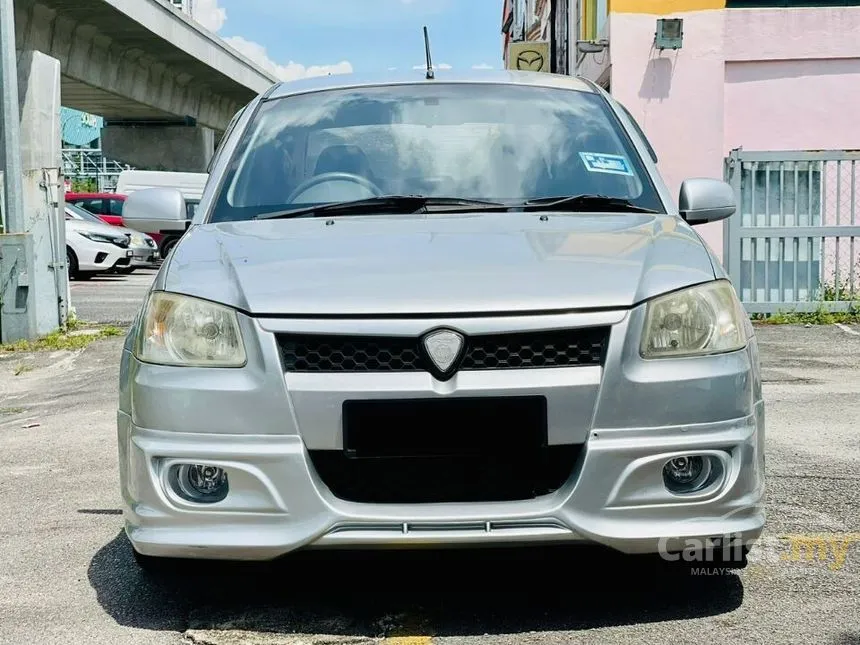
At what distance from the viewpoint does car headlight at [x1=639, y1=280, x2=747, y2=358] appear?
2.98 metres

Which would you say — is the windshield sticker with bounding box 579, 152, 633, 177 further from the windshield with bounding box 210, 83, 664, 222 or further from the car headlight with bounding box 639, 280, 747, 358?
the car headlight with bounding box 639, 280, 747, 358

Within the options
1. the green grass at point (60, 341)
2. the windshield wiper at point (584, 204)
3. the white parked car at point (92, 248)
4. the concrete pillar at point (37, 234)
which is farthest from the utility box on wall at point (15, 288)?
the white parked car at point (92, 248)

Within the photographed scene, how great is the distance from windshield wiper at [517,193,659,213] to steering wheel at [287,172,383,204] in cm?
54

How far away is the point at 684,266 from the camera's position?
3162mm

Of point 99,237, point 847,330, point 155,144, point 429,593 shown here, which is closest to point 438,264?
point 429,593

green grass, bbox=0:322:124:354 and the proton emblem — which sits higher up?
the proton emblem

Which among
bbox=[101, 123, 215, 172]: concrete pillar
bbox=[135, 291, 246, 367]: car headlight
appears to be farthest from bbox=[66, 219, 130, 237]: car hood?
bbox=[135, 291, 246, 367]: car headlight

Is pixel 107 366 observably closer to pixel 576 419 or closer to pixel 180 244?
pixel 180 244

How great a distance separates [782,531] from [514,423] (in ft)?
5.35

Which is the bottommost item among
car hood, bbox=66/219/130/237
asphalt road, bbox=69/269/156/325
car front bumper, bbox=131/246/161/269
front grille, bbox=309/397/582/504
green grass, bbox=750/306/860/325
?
asphalt road, bbox=69/269/156/325

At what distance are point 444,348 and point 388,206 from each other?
1.03m

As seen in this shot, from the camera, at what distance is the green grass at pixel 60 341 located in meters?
10.8

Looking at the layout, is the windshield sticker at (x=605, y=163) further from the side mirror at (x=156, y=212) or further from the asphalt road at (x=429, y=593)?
the side mirror at (x=156, y=212)

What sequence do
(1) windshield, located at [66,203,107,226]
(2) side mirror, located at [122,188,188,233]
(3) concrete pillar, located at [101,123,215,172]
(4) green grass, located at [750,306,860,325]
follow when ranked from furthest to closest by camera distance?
(3) concrete pillar, located at [101,123,215,172] → (1) windshield, located at [66,203,107,226] → (4) green grass, located at [750,306,860,325] → (2) side mirror, located at [122,188,188,233]
